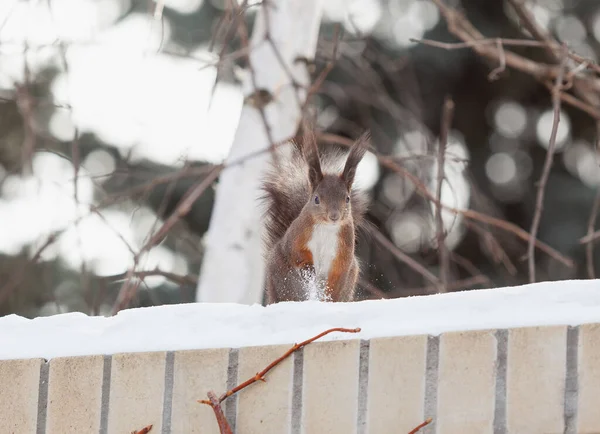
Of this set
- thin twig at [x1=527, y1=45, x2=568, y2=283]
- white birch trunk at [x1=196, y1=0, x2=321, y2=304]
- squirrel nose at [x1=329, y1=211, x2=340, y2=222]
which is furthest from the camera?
white birch trunk at [x1=196, y1=0, x2=321, y2=304]

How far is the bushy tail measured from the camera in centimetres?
305

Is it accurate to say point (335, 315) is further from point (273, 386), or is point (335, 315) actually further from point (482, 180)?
point (482, 180)

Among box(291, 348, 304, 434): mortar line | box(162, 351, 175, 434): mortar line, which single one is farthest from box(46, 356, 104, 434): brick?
box(291, 348, 304, 434): mortar line

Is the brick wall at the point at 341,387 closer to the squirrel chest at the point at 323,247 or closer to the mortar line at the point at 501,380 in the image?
the mortar line at the point at 501,380

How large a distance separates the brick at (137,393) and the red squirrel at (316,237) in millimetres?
936

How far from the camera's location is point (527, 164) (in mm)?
8281

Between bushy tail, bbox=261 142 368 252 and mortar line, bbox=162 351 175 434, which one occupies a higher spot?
bushy tail, bbox=261 142 368 252

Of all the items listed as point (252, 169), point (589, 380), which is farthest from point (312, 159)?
point (589, 380)

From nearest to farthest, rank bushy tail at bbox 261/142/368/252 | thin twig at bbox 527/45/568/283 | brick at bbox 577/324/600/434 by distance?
1. brick at bbox 577/324/600/434
2. thin twig at bbox 527/45/568/283
3. bushy tail at bbox 261/142/368/252

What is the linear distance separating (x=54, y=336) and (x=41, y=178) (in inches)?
54.7

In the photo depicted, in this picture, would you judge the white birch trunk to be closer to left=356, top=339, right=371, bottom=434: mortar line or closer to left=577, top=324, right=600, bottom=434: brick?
left=356, top=339, right=371, bottom=434: mortar line

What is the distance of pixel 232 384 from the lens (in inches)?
69.1

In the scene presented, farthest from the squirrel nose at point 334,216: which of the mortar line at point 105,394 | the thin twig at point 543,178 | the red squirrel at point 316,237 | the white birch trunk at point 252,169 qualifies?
the mortar line at point 105,394

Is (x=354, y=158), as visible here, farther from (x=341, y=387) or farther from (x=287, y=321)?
(x=341, y=387)
